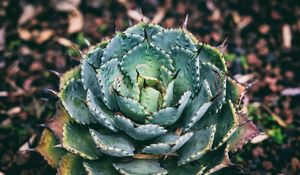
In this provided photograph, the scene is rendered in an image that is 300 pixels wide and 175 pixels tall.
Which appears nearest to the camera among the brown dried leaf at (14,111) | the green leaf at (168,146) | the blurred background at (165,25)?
the green leaf at (168,146)

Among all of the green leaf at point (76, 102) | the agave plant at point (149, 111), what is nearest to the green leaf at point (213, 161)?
the agave plant at point (149, 111)

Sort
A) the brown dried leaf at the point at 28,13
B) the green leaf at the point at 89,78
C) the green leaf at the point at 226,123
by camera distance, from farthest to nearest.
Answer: the brown dried leaf at the point at 28,13, the green leaf at the point at 89,78, the green leaf at the point at 226,123

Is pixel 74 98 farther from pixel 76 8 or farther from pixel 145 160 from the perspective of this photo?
pixel 76 8

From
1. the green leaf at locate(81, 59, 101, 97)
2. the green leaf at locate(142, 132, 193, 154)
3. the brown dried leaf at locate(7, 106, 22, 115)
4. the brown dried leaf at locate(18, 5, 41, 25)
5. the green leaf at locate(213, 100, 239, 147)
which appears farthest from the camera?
the brown dried leaf at locate(18, 5, 41, 25)

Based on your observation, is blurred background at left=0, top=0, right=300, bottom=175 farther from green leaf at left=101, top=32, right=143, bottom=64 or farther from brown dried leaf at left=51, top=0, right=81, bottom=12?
green leaf at left=101, top=32, right=143, bottom=64

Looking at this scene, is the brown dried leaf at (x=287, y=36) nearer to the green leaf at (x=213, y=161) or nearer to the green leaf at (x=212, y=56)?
the green leaf at (x=212, y=56)

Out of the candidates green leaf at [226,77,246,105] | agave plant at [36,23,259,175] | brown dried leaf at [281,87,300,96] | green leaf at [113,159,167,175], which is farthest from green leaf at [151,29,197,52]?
brown dried leaf at [281,87,300,96]

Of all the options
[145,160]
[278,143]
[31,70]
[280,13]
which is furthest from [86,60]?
[280,13]
